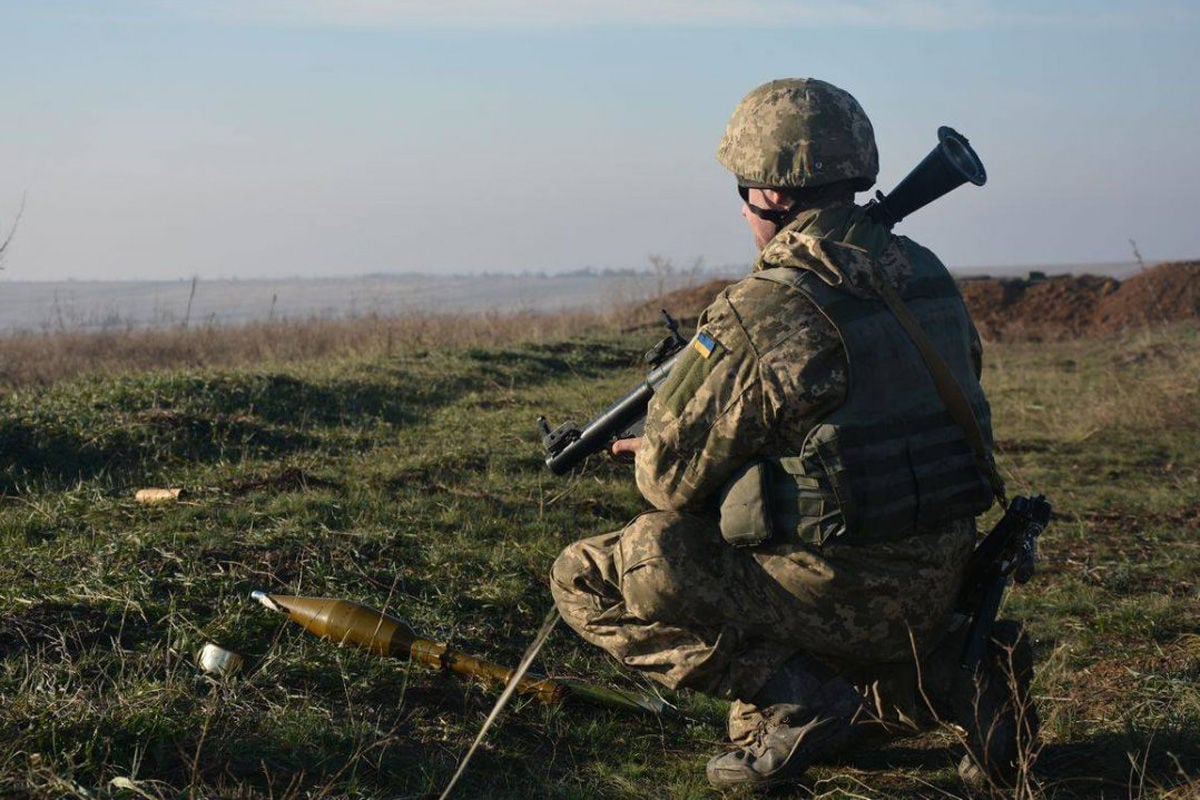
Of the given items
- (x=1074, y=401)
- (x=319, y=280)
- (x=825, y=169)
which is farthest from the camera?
(x=319, y=280)

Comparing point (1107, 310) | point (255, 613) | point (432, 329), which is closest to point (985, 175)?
point (255, 613)

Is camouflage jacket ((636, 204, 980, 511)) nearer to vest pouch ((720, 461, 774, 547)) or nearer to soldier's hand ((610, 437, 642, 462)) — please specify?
vest pouch ((720, 461, 774, 547))

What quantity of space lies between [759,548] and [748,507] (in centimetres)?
16

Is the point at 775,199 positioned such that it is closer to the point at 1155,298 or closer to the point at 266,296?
the point at 1155,298

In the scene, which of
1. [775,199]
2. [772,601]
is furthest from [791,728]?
[775,199]

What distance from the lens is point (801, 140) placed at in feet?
12.1

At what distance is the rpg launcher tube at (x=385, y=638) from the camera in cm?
423

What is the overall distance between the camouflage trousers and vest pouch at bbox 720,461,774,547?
3.5 inches

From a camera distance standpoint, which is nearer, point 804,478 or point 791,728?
point 804,478

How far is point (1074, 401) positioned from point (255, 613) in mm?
8474

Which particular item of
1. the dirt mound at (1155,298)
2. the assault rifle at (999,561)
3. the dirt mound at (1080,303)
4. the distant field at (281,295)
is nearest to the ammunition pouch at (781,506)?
the assault rifle at (999,561)

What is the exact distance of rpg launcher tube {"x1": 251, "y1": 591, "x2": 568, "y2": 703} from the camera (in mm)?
4227

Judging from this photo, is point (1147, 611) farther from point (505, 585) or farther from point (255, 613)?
point (255, 613)

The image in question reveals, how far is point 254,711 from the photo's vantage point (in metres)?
3.76
